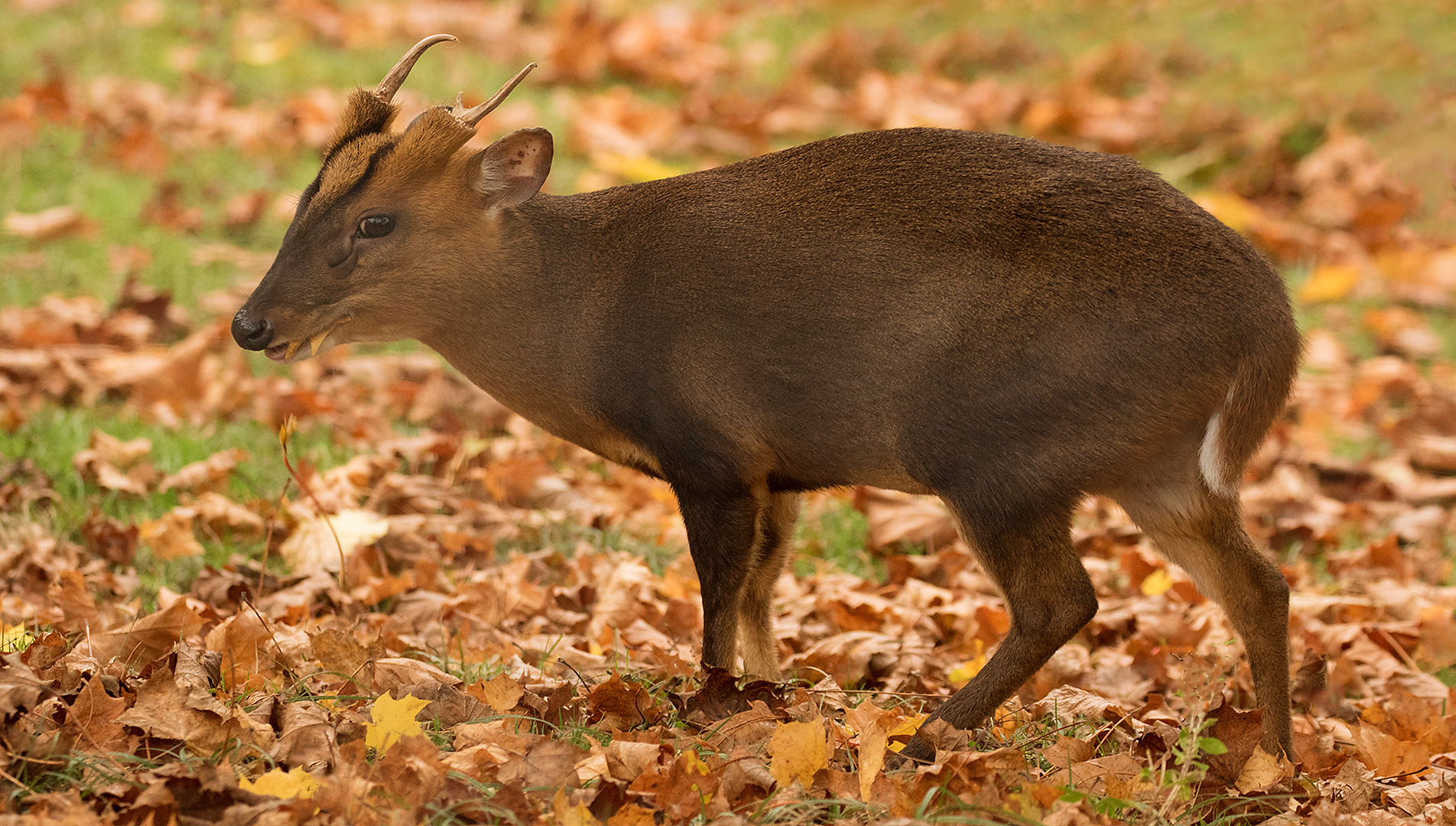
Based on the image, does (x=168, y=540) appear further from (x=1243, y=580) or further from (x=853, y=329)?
(x=1243, y=580)

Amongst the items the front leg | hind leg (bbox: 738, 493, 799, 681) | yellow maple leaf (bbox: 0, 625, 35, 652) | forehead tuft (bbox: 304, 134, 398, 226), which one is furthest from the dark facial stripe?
hind leg (bbox: 738, 493, 799, 681)

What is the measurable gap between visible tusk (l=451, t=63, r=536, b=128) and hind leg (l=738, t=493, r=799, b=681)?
1358 millimetres

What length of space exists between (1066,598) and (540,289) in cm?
169

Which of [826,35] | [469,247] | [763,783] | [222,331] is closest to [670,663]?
[763,783]

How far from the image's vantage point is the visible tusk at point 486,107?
3.69 m

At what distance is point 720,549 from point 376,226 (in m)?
1.31

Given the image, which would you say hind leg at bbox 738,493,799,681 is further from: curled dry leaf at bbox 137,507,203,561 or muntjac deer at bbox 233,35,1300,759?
curled dry leaf at bbox 137,507,203,561

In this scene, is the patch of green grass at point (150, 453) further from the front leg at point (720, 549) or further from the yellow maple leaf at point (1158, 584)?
the yellow maple leaf at point (1158, 584)

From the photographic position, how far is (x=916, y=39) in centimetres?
1180

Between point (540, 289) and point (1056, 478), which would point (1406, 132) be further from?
point (540, 289)

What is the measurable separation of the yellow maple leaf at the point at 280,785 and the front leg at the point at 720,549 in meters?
1.35

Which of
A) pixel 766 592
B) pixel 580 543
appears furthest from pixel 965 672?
pixel 580 543

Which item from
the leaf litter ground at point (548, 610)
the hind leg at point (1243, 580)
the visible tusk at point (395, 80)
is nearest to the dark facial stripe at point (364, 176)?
the visible tusk at point (395, 80)

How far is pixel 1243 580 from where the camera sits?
3818mm
